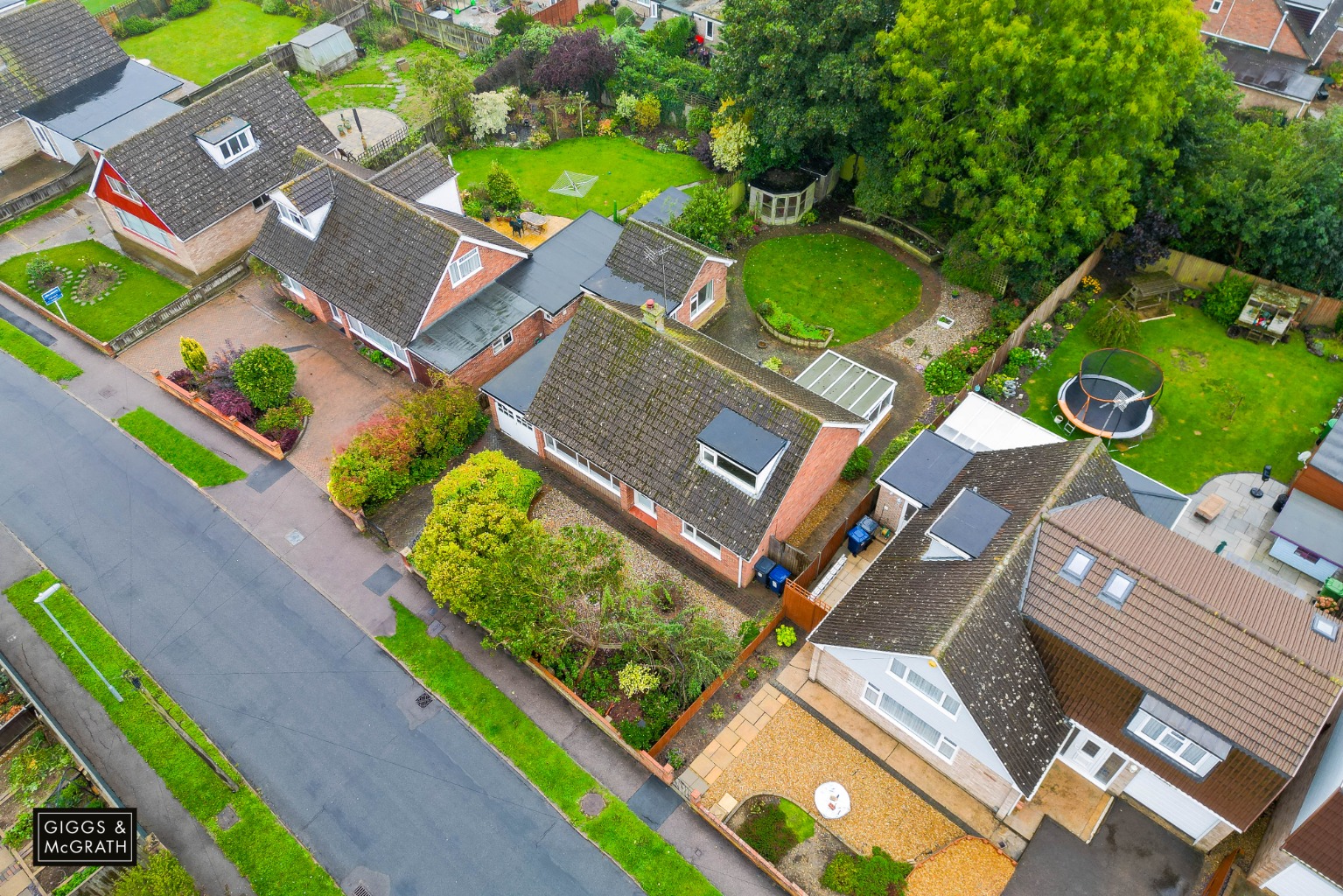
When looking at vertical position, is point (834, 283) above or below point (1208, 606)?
below

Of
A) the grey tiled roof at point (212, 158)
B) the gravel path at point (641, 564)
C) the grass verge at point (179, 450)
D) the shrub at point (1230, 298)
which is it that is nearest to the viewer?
the gravel path at point (641, 564)

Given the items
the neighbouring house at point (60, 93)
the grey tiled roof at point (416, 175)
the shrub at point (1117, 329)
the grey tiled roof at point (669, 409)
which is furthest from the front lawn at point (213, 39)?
the shrub at point (1117, 329)

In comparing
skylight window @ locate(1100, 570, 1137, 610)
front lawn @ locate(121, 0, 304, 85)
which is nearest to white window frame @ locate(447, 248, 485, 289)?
skylight window @ locate(1100, 570, 1137, 610)

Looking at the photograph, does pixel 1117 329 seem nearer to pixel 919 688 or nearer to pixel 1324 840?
pixel 919 688

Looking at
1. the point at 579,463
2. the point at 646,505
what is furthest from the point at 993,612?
the point at 579,463

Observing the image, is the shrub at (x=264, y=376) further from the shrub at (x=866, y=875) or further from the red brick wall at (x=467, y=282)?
the shrub at (x=866, y=875)

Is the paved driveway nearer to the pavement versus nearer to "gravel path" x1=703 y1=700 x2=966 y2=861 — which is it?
"gravel path" x1=703 y1=700 x2=966 y2=861

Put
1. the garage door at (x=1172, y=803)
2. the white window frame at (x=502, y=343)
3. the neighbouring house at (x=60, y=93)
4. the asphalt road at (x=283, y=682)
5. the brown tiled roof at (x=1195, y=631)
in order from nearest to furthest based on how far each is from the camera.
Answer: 1. the brown tiled roof at (x=1195, y=631)
2. the garage door at (x=1172, y=803)
3. the asphalt road at (x=283, y=682)
4. the white window frame at (x=502, y=343)
5. the neighbouring house at (x=60, y=93)
